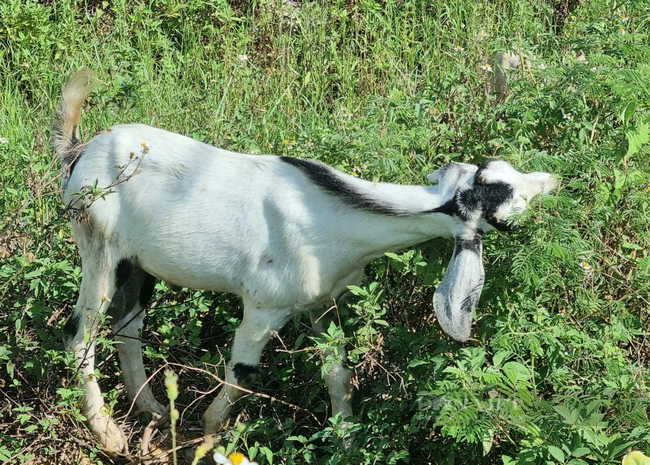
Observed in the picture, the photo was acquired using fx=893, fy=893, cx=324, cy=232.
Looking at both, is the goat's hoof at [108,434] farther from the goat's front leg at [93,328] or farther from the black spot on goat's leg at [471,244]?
the black spot on goat's leg at [471,244]

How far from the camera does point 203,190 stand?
380 cm

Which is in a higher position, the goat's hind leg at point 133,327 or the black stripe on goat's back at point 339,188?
the black stripe on goat's back at point 339,188

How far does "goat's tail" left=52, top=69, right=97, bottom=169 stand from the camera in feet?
13.2

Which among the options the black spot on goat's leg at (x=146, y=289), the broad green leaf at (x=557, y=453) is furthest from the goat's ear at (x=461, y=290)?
the black spot on goat's leg at (x=146, y=289)

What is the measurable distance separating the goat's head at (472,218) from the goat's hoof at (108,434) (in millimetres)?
1592

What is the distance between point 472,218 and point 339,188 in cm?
55

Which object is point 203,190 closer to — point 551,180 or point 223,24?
point 551,180

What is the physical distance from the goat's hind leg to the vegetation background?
0.09 metres

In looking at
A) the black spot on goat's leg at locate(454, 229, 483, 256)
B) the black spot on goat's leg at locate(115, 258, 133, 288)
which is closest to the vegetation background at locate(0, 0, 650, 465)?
the black spot on goat's leg at locate(454, 229, 483, 256)

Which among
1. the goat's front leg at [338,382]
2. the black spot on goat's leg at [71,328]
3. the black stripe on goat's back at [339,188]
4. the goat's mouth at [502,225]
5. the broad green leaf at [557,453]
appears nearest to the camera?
the broad green leaf at [557,453]

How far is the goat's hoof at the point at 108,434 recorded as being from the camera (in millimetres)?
3926

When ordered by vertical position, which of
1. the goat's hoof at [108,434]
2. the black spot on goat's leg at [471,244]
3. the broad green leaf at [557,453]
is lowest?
the goat's hoof at [108,434]

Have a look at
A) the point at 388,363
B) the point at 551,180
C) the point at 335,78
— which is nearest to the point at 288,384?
the point at 388,363

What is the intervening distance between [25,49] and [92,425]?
3191mm
